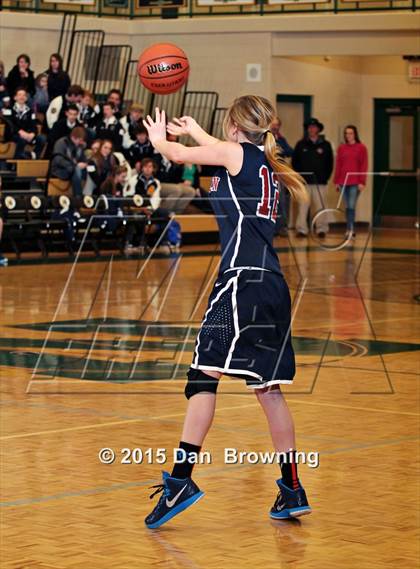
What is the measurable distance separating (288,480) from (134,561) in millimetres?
1021

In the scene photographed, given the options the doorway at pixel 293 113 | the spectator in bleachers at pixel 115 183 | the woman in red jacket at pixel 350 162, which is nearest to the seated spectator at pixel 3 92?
the spectator in bleachers at pixel 115 183

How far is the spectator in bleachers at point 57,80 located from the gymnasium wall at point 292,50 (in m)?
2.78

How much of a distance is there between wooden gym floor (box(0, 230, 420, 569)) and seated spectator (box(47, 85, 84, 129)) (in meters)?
7.39

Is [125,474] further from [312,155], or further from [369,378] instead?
[312,155]

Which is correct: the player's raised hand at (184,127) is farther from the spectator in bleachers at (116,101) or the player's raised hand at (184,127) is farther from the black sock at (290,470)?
the spectator in bleachers at (116,101)

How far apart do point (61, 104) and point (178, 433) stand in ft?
53.5

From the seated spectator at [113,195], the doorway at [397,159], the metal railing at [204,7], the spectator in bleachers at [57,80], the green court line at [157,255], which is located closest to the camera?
the green court line at [157,255]

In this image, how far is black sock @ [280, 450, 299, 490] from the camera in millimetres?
6324

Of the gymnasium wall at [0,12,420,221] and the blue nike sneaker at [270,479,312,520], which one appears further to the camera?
the gymnasium wall at [0,12,420,221]

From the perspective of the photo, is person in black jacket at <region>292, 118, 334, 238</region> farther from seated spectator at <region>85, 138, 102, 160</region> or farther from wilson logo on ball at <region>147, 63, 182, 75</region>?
wilson logo on ball at <region>147, 63, 182, 75</region>

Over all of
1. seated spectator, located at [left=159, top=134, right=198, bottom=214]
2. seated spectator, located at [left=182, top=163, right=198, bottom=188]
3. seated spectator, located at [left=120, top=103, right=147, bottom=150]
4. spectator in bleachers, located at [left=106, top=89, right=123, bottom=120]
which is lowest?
seated spectator, located at [left=159, top=134, right=198, bottom=214]

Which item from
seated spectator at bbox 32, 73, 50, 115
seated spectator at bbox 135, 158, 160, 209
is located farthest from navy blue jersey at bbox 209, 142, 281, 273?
seated spectator at bbox 32, 73, 50, 115

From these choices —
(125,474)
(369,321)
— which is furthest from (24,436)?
(369,321)

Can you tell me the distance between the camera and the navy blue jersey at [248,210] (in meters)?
6.30
